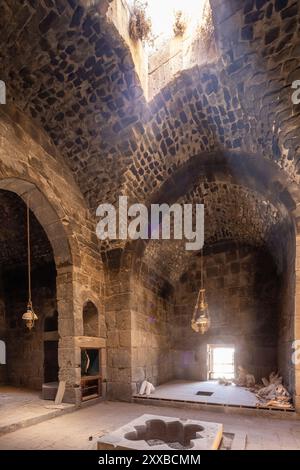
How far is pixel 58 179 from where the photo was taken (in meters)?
5.45

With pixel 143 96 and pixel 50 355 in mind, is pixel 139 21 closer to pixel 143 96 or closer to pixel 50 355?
pixel 143 96

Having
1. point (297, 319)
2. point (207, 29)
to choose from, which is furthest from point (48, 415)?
point (207, 29)

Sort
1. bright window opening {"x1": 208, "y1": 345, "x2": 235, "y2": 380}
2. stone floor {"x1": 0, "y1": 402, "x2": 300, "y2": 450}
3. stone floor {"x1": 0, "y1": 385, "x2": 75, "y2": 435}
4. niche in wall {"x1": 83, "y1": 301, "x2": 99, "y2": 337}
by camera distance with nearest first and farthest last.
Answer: stone floor {"x1": 0, "y1": 402, "x2": 300, "y2": 450}
stone floor {"x1": 0, "y1": 385, "x2": 75, "y2": 435}
niche in wall {"x1": 83, "y1": 301, "x2": 99, "y2": 337}
bright window opening {"x1": 208, "y1": 345, "x2": 235, "y2": 380}

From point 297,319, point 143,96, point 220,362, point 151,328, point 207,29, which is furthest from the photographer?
point 220,362

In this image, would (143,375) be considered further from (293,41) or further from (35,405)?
(293,41)

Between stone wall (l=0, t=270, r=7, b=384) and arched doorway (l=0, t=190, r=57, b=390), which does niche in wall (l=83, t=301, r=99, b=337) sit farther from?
stone wall (l=0, t=270, r=7, b=384)

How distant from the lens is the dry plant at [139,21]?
481 centimetres

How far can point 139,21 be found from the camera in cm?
490

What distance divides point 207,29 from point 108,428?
6021 millimetres

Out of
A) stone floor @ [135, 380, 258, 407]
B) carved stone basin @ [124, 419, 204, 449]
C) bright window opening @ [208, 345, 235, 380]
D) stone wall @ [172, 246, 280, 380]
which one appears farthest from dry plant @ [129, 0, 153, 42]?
bright window opening @ [208, 345, 235, 380]

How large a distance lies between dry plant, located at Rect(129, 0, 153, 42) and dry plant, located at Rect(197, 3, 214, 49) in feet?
3.05

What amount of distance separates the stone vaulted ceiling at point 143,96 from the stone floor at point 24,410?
3.69 metres

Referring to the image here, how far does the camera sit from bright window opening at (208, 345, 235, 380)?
7.98 m

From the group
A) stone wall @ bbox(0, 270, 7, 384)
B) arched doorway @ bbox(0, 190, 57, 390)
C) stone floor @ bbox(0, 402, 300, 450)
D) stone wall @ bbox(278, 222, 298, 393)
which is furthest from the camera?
stone wall @ bbox(0, 270, 7, 384)
